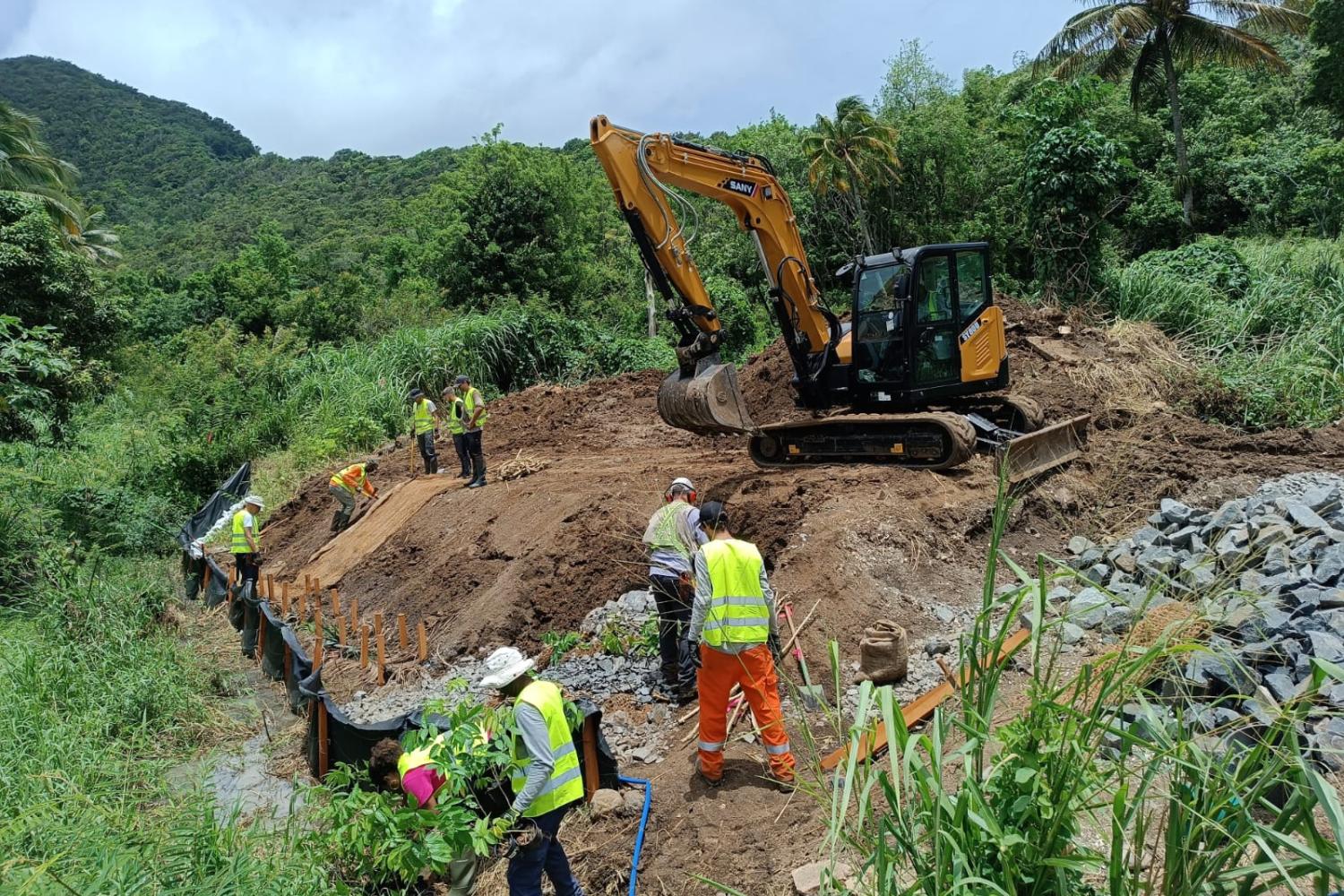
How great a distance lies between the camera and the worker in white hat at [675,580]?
269 inches

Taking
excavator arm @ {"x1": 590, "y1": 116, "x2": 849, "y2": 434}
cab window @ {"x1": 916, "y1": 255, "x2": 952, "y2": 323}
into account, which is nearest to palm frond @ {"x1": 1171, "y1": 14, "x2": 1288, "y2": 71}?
cab window @ {"x1": 916, "y1": 255, "x2": 952, "y2": 323}

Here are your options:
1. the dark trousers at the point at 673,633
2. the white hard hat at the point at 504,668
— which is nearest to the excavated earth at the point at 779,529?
the dark trousers at the point at 673,633

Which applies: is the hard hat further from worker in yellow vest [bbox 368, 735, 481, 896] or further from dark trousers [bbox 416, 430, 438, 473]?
dark trousers [bbox 416, 430, 438, 473]

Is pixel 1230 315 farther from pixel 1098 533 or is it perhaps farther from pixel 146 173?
pixel 146 173

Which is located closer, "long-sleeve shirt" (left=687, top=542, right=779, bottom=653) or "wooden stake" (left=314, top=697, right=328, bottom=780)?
"long-sleeve shirt" (left=687, top=542, right=779, bottom=653)

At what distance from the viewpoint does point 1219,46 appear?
2352 centimetres

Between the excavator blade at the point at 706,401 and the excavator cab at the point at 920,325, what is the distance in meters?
1.63

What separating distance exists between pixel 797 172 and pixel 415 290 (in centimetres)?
1313

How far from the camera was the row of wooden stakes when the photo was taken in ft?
27.3

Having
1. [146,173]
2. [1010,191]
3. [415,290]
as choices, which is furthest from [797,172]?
[146,173]

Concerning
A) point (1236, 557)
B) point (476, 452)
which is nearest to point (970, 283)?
point (1236, 557)

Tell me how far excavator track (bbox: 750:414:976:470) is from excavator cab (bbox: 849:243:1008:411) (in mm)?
250

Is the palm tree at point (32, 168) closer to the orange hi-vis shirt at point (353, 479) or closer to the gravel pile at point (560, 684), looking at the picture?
the orange hi-vis shirt at point (353, 479)

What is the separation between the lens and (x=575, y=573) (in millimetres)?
8969
